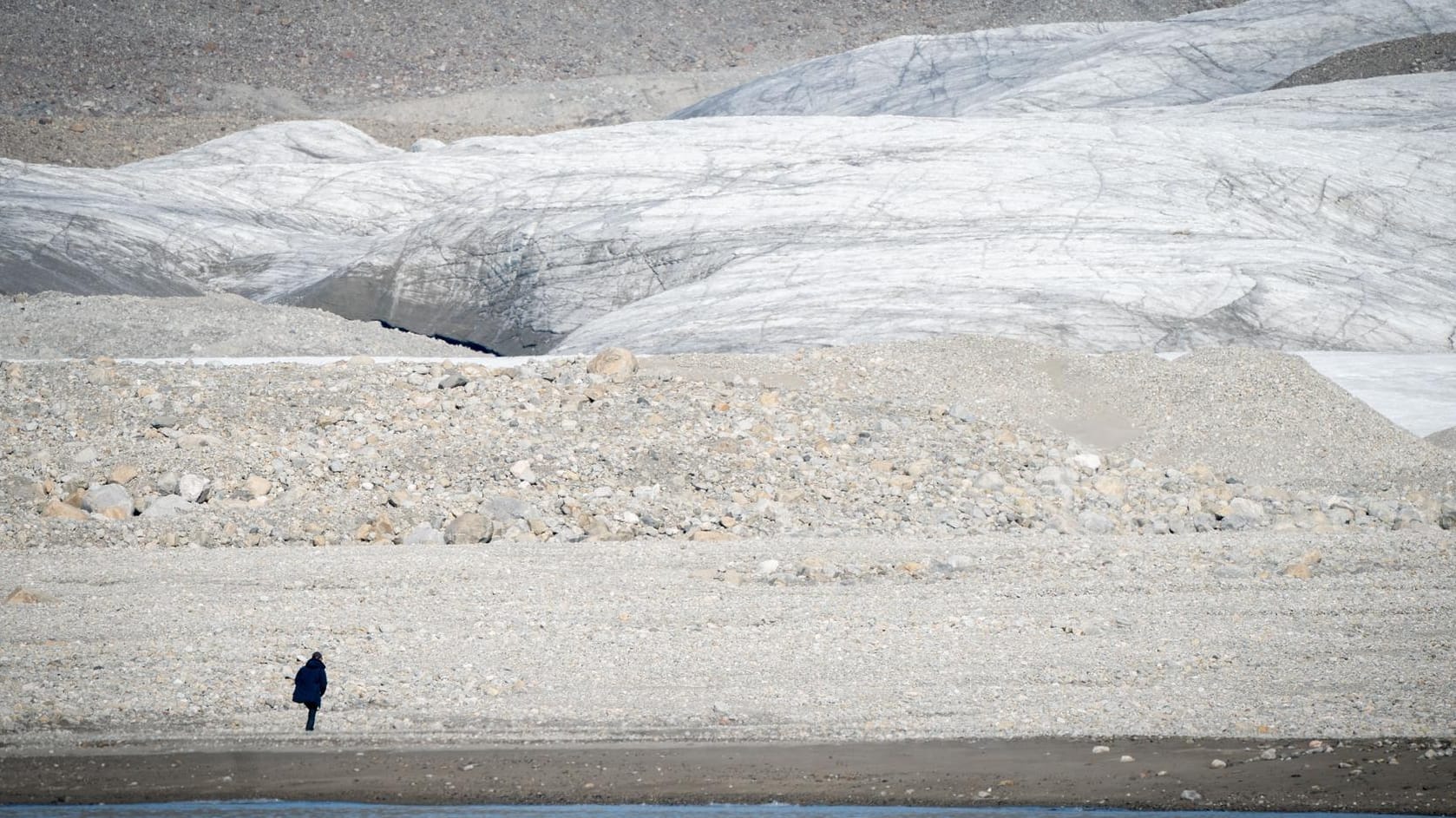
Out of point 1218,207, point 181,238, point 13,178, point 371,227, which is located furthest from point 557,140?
point 1218,207

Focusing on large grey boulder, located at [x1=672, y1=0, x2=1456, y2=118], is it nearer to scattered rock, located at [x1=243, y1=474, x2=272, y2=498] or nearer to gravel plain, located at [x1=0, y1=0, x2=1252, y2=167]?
gravel plain, located at [x1=0, y1=0, x2=1252, y2=167]

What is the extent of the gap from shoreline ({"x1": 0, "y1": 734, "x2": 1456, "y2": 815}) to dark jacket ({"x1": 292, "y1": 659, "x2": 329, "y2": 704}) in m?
0.27

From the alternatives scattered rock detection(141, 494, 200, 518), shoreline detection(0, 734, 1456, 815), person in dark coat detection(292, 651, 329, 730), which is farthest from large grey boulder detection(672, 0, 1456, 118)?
person in dark coat detection(292, 651, 329, 730)

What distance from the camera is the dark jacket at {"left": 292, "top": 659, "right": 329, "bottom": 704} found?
26.3ft

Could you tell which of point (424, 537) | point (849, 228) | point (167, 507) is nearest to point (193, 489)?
point (167, 507)

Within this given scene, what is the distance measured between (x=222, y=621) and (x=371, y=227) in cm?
1810

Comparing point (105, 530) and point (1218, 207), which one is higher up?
point (1218, 207)

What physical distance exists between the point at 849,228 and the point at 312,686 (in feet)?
49.4

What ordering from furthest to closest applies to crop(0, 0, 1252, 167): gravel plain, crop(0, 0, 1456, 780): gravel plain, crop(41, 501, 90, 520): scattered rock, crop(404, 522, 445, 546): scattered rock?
crop(0, 0, 1252, 167): gravel plain
crop(41, 501, 90, 520): scattered rock
crop(404, 522, 445, 546): scattered rock
crop(0, 0, 1456, 780): gravel plain

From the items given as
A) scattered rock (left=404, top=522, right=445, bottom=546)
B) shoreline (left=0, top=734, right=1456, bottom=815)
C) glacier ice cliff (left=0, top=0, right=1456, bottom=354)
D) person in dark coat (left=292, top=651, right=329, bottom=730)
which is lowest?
scattered rock (left=404, top=522, right=445, bottom=546)

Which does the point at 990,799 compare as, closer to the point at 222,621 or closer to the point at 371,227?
the point at 222,621

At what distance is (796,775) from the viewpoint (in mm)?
7641

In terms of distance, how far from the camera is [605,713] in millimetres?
8422

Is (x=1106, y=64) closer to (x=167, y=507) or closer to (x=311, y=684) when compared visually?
(x=167, y=507)
